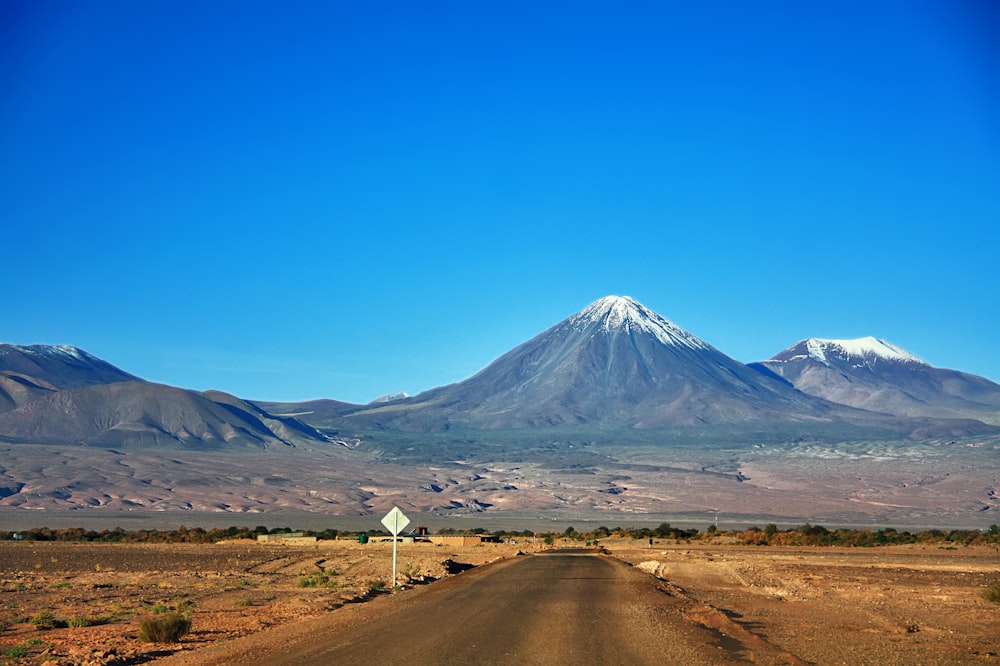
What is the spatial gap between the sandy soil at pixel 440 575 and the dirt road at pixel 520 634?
1031mm

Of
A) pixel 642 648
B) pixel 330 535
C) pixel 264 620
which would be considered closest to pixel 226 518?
pixel 330 535

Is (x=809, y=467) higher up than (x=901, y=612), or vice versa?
(x=809, y=467)

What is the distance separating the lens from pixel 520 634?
16.4 meters

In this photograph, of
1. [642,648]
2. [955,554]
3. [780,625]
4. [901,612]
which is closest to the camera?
[642,648]

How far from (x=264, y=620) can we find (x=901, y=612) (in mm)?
13474

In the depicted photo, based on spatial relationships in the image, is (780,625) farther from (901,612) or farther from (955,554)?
(955,554)

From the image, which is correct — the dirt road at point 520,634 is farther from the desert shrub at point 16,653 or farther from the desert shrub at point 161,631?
the desert shrub at point 16,653

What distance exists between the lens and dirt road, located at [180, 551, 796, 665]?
14156 millimetres

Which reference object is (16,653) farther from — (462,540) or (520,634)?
(462,540)

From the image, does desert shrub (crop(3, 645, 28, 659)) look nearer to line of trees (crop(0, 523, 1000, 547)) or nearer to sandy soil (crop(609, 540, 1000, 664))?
sandy soil (crop(609, 540, 1000, 664))

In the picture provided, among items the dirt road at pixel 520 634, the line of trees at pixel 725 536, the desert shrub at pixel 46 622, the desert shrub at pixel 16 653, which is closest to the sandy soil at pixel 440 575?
the desert shrub at pixel 16 653

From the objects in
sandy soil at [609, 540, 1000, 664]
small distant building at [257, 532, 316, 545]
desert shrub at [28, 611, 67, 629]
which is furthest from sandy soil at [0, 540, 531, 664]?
sandy soil at [609, 540, 1000, 664]

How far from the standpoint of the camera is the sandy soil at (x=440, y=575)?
17328 millimetres

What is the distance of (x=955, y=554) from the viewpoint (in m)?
50.2
